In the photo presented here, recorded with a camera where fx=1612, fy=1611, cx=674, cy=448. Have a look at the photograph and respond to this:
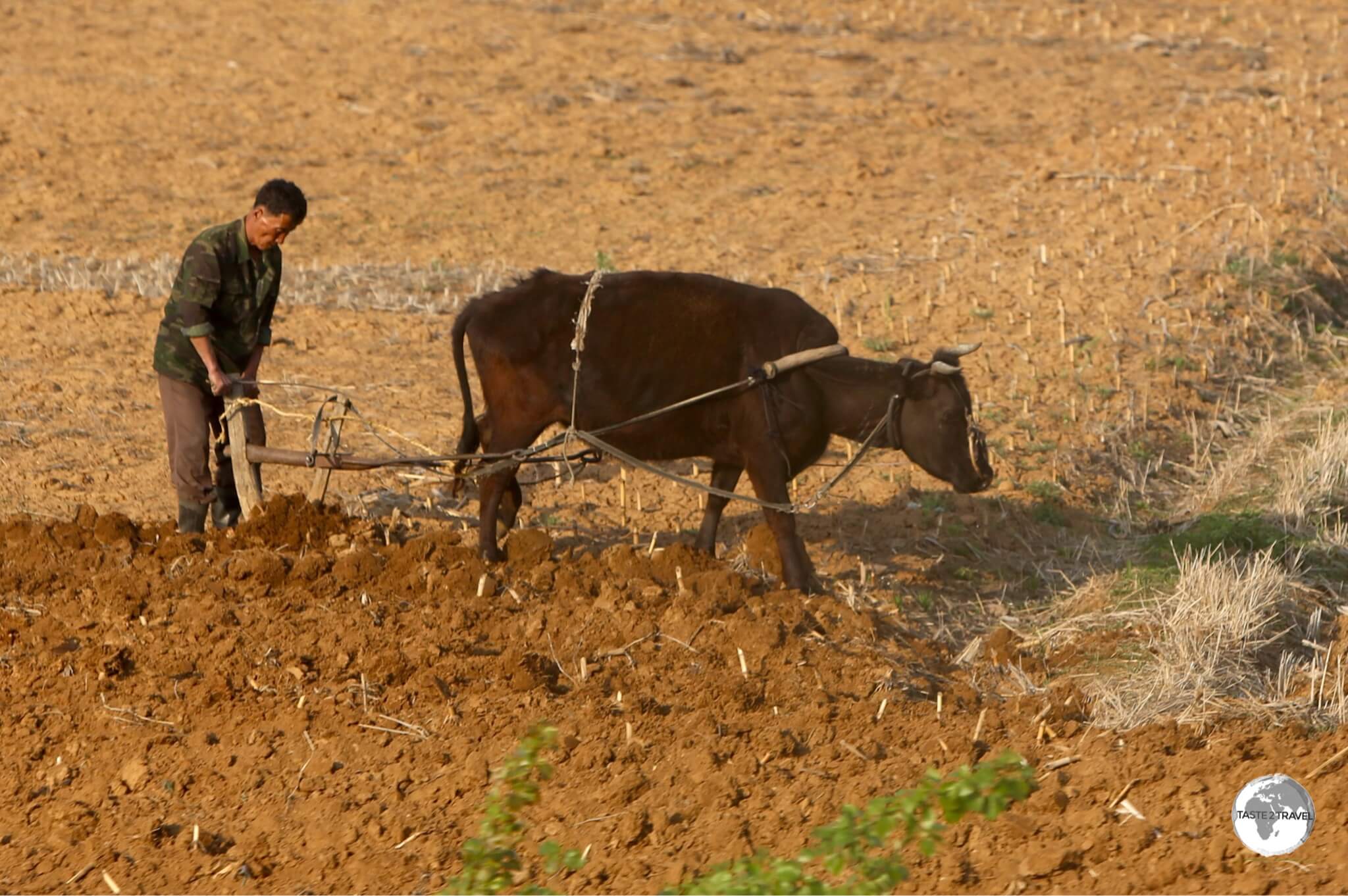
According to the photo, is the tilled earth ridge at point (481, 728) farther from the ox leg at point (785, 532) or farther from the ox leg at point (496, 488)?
the ox leg at point (785, 532)

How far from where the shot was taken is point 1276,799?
5883mm

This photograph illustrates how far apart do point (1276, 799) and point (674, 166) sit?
11265mm

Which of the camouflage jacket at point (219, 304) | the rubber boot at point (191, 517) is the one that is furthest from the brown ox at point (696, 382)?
the rubber boot at point (191, 517)

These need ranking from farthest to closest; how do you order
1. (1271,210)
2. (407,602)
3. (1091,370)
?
(1271,210)
(1091,370)
(407,602)

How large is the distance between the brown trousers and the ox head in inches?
124

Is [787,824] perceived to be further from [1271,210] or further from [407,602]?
[1271,210]

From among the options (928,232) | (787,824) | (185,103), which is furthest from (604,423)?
(185,103)

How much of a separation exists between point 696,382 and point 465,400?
1171 mm

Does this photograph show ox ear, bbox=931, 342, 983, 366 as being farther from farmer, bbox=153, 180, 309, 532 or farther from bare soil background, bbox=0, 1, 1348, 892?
farmer, bbox=153, 180, 309, 532

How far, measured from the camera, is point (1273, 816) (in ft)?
18.9

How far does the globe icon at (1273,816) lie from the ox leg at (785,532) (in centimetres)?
251

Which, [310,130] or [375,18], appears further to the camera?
[375,18]

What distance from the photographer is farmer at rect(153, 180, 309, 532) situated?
23.8 feet

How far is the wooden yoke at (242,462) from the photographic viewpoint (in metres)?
7.36
